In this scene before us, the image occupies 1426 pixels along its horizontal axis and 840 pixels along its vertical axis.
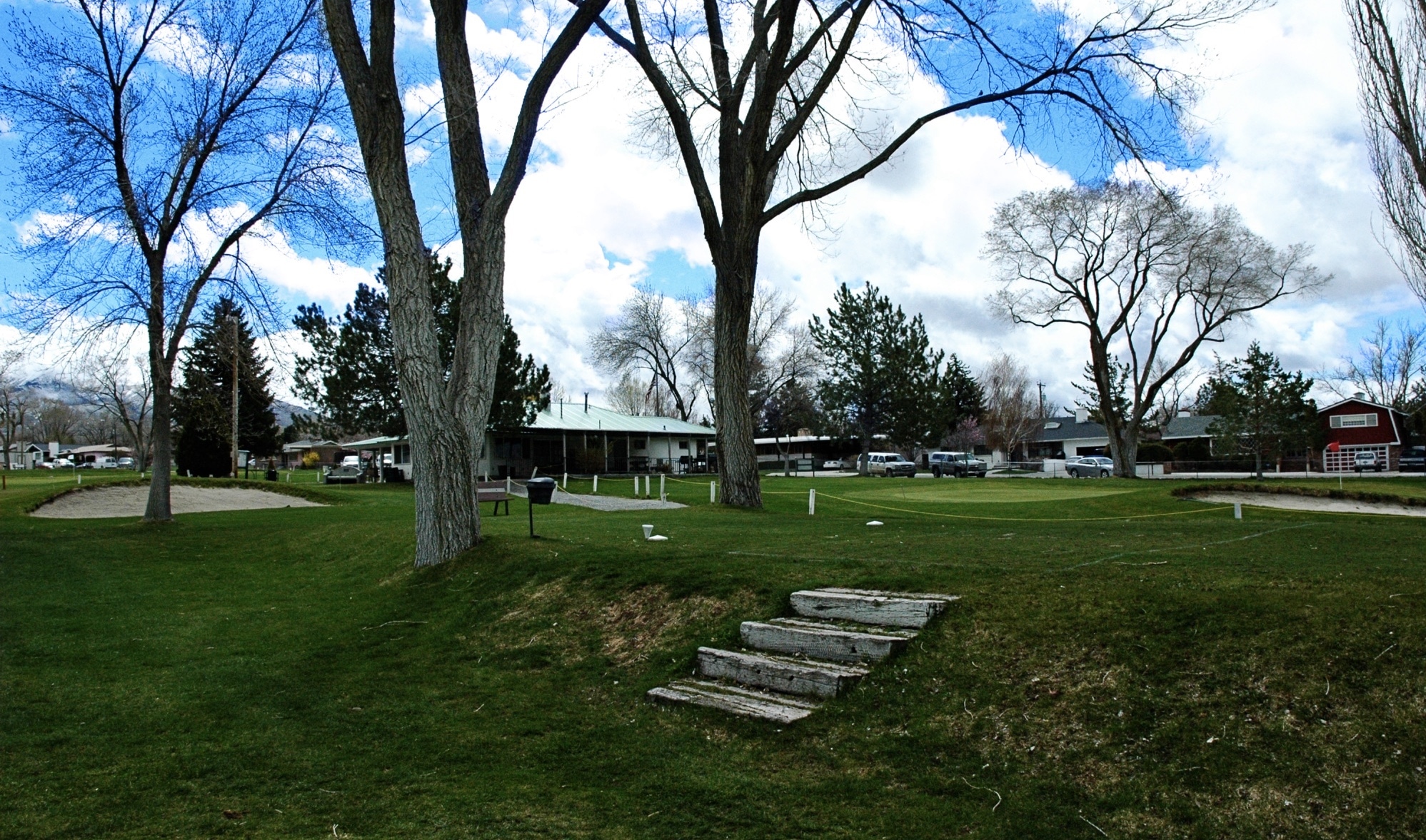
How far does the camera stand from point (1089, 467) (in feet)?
170

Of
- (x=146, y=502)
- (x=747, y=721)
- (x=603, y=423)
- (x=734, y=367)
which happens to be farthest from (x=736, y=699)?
(x=603, y=423)

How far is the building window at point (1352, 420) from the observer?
5569 centimetres

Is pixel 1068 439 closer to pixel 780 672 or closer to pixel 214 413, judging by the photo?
pixel 214 413

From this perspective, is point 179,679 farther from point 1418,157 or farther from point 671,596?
point 1418,157

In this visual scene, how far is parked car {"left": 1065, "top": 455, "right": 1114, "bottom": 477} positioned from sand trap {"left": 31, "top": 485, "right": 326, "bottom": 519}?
135 feet

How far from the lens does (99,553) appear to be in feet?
50.5

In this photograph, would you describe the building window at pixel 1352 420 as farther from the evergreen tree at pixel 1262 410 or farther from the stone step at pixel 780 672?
the stone step at pixel 780 672

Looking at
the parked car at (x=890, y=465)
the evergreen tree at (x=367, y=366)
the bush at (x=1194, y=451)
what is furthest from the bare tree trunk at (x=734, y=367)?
the bush at (x=1194, y=451)

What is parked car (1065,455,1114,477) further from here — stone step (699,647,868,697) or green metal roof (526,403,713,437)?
stone step (699,647,868,697)

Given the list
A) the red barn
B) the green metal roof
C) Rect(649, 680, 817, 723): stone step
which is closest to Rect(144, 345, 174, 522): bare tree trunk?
Rect(649, 680, 817, 723): stone step

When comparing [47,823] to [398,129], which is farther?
[398,129]

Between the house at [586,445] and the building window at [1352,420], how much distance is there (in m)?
40.3

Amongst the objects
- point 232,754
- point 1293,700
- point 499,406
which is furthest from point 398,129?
point 499,406

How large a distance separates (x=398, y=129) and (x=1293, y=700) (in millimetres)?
10877
